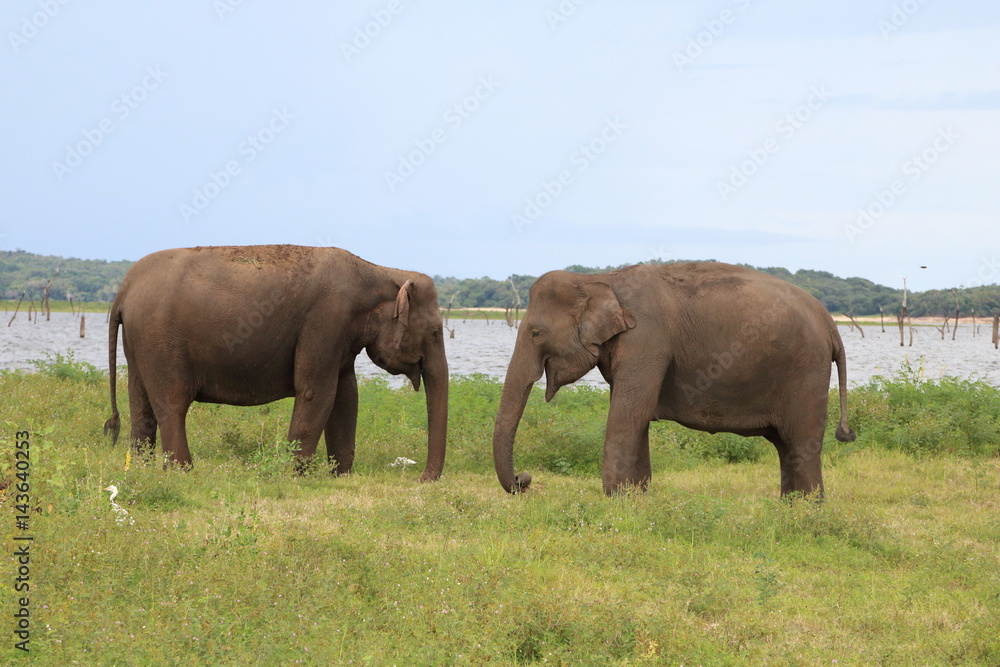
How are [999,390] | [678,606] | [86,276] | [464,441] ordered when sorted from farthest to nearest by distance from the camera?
[86,276], [999,390], [464,441], [678,606]

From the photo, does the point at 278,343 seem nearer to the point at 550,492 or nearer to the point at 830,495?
the point at 550,492

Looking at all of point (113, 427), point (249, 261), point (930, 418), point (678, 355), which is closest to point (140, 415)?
point (113, 427)

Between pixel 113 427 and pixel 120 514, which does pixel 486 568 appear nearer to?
pixel 120 514

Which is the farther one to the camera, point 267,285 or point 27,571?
point 267,285

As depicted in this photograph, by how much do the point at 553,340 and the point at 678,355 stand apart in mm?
1338

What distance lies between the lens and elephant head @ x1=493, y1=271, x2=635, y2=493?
10531 mm

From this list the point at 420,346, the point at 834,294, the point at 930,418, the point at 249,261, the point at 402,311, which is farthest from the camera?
the point at 834,294

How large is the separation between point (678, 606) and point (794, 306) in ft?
15.0

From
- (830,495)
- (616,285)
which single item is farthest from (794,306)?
(830,495)

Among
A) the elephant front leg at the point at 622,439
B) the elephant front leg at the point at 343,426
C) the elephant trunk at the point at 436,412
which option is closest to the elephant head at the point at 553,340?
the elephant front leg at the point at 622,439

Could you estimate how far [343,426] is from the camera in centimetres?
1310

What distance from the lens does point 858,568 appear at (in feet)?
28.3

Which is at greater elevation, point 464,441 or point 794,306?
point 794,306

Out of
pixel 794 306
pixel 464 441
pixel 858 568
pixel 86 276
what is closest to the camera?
pixel 858 568
